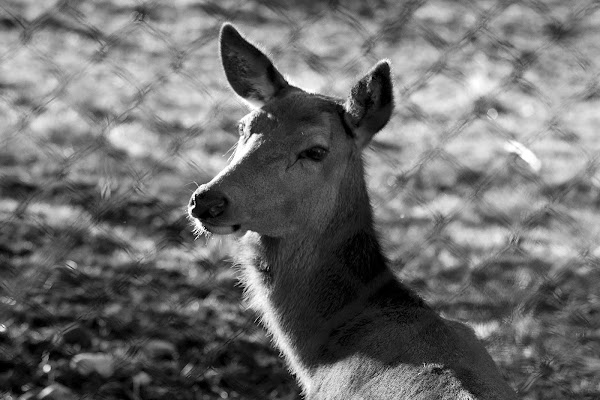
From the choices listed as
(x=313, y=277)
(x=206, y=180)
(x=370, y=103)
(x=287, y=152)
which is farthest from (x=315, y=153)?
(x=206, y=180)

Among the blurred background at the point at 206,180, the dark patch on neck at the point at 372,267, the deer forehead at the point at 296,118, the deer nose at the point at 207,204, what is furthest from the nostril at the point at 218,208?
the dark patch on neck at the point at 372,267

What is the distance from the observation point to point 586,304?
5.08 meters

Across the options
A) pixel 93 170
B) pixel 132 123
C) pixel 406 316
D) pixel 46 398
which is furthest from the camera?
pixel 132 123

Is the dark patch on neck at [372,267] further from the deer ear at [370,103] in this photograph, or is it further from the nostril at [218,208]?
the nostril at [218,208]

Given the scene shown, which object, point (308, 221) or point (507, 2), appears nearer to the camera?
point (308, 221)

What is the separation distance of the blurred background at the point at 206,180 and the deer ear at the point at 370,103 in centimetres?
14

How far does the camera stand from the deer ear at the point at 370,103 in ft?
11.9

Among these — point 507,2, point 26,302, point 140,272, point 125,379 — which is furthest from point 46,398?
point 507,2

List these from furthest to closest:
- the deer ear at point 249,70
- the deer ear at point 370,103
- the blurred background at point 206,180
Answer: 1. the blurred background at point 206,180
2. the deer ear at point 249,70
3. the deer ear at point 370,103

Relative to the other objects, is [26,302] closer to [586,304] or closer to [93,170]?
[93,170]

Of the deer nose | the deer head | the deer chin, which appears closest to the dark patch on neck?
the deer head

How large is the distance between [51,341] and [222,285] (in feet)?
3.40

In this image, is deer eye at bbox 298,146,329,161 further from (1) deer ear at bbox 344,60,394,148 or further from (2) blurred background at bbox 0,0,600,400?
(2) blurred background at bbox 0,0,600,400

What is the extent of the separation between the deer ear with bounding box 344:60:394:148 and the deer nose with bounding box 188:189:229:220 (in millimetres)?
712
